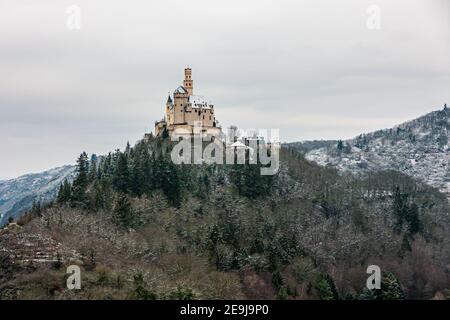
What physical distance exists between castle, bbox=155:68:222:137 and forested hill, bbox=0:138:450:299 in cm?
724

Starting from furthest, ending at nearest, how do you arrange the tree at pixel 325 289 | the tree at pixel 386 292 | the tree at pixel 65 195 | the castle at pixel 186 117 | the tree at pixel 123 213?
the castle at pixel 186 117 < the tree at pixel 65 195 < the tree at pixel 123 213 < the tree at pixel 325 289 < the tree at pixel 386 292

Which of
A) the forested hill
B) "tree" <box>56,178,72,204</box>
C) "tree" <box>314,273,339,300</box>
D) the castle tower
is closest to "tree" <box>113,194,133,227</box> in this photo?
the forested hill

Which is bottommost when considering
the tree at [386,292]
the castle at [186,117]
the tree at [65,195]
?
the tree at [386,292]

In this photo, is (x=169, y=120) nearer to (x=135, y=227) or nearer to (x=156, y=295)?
(x=135, y=227)

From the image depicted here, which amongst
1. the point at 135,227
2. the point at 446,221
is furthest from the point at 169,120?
the point at 446,221

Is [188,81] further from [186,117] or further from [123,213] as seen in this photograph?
[123,213]

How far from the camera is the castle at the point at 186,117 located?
132m

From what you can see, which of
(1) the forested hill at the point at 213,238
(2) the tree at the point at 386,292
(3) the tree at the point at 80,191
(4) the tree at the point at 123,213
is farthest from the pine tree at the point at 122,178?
(2) the tree at the point at 386,292

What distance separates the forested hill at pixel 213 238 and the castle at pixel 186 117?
724 cm

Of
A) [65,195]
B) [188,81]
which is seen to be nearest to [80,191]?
[65,195]

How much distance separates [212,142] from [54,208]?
1757 inches

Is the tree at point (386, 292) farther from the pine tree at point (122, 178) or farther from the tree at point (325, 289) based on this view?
the pine tree at point (122, 178)

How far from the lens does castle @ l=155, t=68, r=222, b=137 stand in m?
132

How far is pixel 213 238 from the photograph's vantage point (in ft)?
315
